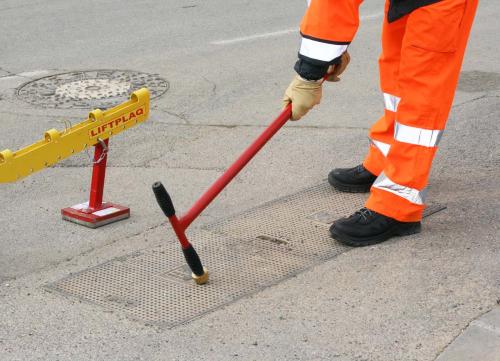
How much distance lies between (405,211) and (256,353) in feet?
4.16

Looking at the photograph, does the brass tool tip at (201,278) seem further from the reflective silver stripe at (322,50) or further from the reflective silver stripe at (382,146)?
the reflective silver stripe at (382,146)

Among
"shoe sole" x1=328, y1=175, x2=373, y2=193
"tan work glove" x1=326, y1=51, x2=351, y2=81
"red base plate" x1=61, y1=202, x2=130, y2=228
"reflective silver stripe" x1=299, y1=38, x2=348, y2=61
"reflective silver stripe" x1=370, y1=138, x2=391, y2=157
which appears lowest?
"red base plate" x1=61, y1=202, x2=130, y2=228

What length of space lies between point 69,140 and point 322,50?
48.5 inches

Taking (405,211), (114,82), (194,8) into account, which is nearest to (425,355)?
(405,211)

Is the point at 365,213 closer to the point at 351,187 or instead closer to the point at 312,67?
the point at 351,187

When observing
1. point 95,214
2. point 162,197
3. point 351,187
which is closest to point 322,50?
point 162,197

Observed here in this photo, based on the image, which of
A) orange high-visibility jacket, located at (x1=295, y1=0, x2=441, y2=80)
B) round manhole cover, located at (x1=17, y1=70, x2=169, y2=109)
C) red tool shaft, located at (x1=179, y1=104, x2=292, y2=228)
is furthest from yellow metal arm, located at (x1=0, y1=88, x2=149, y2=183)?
round manhole cover, located at (x1=17, y1=70, x2=169, y2=109)

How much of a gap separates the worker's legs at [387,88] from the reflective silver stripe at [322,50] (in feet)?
1.54

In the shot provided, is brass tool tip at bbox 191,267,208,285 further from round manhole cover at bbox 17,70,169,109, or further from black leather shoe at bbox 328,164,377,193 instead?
round manhole cover at bbox 17,70,169,109

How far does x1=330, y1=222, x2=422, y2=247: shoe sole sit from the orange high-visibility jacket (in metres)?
0.76

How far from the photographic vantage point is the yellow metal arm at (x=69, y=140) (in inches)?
159

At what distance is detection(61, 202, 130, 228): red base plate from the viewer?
4613 mm

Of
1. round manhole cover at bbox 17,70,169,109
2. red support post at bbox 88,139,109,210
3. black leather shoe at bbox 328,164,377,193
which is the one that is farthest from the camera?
round manhole cover at bbox 17,70,169,109

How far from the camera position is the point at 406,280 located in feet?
13.0
